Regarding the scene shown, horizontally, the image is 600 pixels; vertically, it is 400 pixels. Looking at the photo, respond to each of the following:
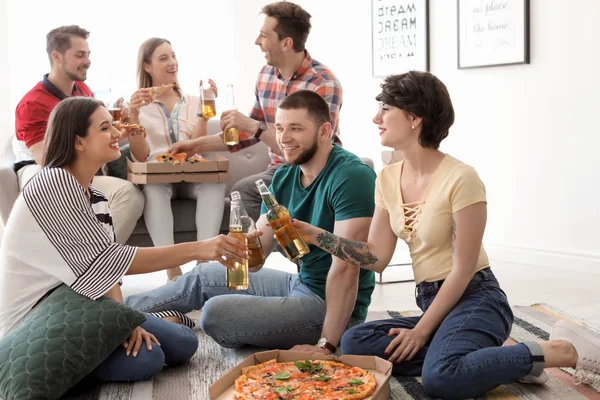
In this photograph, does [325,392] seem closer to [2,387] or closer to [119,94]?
[2,387]

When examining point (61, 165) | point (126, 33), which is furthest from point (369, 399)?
point (126, 33)

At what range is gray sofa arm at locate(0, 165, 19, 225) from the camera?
3965mm

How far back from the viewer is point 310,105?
2.87 m

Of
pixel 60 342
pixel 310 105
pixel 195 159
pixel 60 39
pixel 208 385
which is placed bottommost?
pixel 208 385

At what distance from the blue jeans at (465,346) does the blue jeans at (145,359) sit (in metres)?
0.59

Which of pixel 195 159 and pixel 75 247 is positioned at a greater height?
pixel 195 159

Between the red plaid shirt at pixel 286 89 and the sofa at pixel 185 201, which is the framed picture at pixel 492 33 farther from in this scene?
the sofa at pixel 185 201

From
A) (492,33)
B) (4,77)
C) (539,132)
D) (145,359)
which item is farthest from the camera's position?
(4,77)

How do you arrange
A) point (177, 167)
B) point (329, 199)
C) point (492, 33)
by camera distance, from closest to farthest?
point (329, 199) → point (177, 167) → point (492, 33)

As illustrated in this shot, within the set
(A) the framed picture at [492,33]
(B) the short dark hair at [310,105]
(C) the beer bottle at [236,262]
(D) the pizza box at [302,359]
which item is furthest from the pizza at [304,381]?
(A) the framed picture at [492,33]

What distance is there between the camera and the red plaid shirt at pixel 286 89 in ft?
12.7

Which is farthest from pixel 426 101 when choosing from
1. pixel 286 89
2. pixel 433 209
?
pixel 286 89

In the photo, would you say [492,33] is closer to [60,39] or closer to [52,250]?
[60,39]

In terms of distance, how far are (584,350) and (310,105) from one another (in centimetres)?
121
